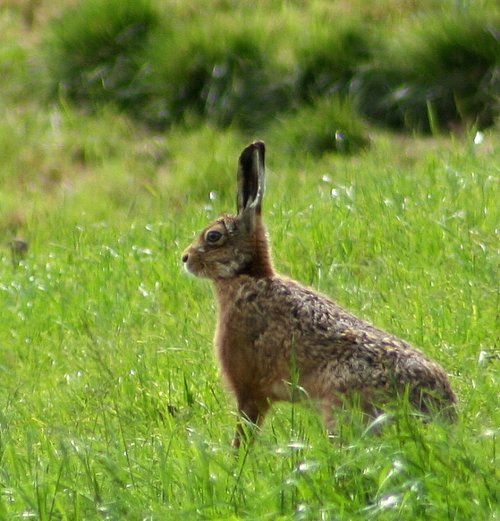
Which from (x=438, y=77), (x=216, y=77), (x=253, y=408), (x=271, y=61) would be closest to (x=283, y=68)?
(x=271, y=61)

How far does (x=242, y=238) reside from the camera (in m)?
6.26

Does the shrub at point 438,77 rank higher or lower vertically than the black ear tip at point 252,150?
lower

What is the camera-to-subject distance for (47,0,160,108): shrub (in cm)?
1241

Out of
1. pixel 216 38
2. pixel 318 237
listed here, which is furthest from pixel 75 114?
pixel 318 237

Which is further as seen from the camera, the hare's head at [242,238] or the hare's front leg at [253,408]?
the hare's head at [242,238]

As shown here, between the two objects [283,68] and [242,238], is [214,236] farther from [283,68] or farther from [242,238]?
[283,68]

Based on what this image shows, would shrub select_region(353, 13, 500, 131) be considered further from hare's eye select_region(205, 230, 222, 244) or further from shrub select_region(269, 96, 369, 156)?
hare's eye select_region(205, 230, 222, 244)

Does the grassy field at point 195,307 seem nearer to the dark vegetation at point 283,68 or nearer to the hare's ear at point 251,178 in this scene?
the dark vegetation at point 283,68

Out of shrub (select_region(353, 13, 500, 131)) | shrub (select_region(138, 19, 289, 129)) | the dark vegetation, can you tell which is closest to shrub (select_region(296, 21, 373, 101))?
the dark vegetation

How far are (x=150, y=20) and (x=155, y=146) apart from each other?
1504mm

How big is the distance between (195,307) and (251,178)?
148 centimetres

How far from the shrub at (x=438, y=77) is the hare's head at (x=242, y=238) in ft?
14.3

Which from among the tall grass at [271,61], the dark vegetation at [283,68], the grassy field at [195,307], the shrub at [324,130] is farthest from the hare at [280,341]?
the shrub at [324,130]

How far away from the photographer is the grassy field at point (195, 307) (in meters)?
4.51
